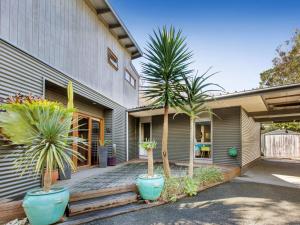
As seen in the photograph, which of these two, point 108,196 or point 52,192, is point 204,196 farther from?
point 52,192

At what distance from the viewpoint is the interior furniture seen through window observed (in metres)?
9.63

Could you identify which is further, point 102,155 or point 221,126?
point 221,126

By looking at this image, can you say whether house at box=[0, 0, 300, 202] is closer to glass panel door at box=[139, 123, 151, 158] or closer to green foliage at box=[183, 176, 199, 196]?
glass panel door at box=[139, 123, 151, 158]

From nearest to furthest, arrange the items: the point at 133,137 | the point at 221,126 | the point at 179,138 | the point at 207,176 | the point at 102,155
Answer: the point at 207,176
the point at 102,155
the point at 221,126
the point at 179,138
the point at 133,137

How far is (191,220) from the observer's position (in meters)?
3.79

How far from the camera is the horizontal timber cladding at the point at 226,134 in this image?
8648 mm

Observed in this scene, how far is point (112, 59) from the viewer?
10039 mm

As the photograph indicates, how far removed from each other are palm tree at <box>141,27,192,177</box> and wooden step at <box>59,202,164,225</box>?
48.6 inches

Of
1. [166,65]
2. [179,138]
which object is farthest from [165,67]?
[179,138]

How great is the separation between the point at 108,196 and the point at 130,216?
82cm

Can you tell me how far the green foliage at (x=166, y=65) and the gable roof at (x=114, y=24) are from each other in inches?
141

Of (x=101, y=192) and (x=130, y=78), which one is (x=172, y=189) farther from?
(x=130, y=78)

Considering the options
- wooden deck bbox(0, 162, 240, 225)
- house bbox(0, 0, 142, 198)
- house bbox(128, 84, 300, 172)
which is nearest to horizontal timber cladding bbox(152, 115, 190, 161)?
house bbox(128, 84, 300, 172)

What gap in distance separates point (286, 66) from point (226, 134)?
14967 millimetres
